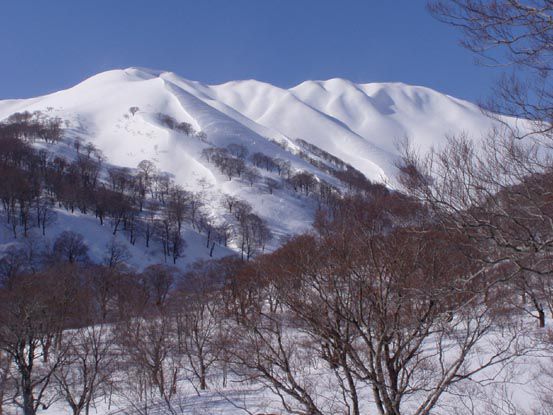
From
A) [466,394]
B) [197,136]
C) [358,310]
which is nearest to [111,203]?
[197,136]

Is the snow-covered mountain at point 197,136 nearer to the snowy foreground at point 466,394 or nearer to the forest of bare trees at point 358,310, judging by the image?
the forest of bare trees at point 358,310

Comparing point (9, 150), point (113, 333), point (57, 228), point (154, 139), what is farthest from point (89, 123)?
point (113, 333)

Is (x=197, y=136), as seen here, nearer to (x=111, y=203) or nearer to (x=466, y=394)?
(x=111, y=203)

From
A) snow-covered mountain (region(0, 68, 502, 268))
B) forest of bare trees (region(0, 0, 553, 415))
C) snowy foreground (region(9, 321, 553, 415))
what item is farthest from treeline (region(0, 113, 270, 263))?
snowy foreground (region(9, 321, 553, 415))

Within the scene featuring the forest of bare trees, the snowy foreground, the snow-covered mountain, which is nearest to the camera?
the forest of bare trees

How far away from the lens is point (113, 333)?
18.1 metres

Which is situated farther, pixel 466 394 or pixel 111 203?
pixel 111 203

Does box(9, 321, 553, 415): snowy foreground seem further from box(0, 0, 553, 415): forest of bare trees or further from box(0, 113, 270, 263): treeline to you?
box(0, 113, 270, 263): treeline

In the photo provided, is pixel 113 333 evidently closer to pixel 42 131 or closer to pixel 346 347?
pixel 346 347

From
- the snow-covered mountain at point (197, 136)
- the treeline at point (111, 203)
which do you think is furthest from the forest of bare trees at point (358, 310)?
the snow-covered mountain at point (197, 136)

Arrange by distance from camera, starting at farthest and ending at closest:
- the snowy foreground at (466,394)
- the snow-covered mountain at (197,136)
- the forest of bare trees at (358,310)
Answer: the snow-covered mountain at (197,136) → the snowy foreground at (466,394) → the forest of bare trees at (358,310)

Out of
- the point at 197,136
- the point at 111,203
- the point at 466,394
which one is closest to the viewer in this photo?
the point at 466,394

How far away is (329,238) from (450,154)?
7.97ft

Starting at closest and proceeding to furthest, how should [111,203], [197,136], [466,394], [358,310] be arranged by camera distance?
[358,310]
[466,394]
[111,203]
[197,136]
